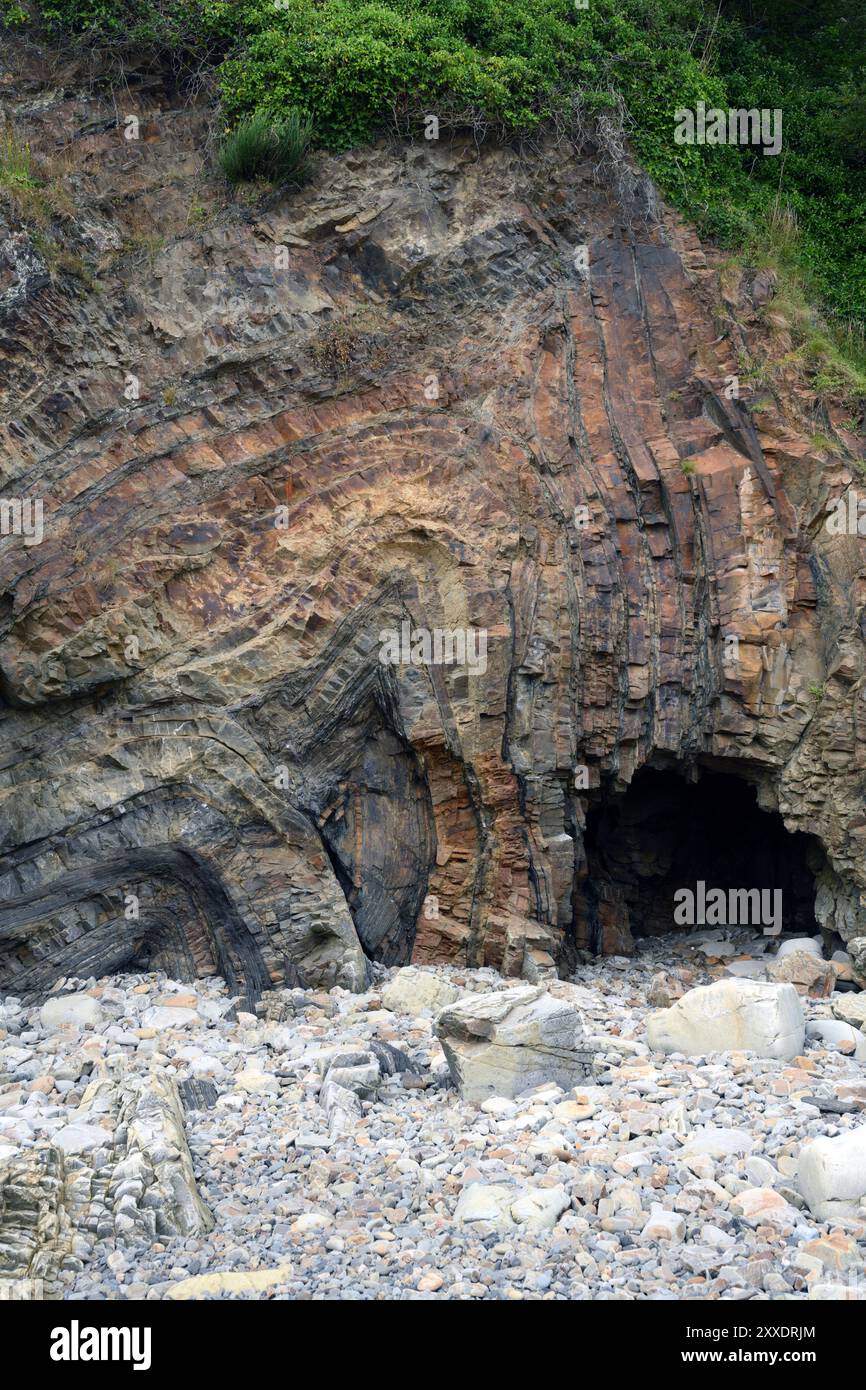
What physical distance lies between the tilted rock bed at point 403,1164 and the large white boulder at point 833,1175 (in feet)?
0.04

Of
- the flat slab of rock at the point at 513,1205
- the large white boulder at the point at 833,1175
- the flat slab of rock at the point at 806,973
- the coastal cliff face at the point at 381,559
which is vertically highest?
the coastal cliff face at the point at 381,559

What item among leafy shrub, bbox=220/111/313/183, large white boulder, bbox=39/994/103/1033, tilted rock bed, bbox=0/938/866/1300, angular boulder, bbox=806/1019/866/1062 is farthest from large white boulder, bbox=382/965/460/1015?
leafy shrub, bbox=220/111/313/183

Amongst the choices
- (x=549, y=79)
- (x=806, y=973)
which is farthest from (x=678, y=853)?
(x=549, y=79)

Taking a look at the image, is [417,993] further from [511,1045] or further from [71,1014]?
[71,1014]

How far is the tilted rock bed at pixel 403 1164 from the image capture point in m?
5.93

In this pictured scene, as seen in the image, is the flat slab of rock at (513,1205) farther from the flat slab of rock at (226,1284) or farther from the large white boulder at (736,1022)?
the large white boulder at (736,1022)

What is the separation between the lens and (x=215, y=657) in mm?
11641

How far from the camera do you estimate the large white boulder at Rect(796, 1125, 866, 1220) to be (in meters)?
6.50

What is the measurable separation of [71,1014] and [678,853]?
27.0 feet

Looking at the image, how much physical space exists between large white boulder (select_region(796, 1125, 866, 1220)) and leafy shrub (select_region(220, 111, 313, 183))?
11.2 metres

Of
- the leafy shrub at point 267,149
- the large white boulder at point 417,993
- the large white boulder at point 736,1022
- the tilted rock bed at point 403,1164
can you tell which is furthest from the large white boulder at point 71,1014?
the leafy shrub at point 267,149

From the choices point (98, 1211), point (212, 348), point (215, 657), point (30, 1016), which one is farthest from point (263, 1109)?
point (212, 348)

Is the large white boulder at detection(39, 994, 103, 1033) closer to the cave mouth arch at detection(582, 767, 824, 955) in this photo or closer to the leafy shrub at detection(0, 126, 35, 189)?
the cave mouth arch at detection(582, 767, 824, 955)

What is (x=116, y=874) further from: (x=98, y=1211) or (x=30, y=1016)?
(x=98, y=1211)
